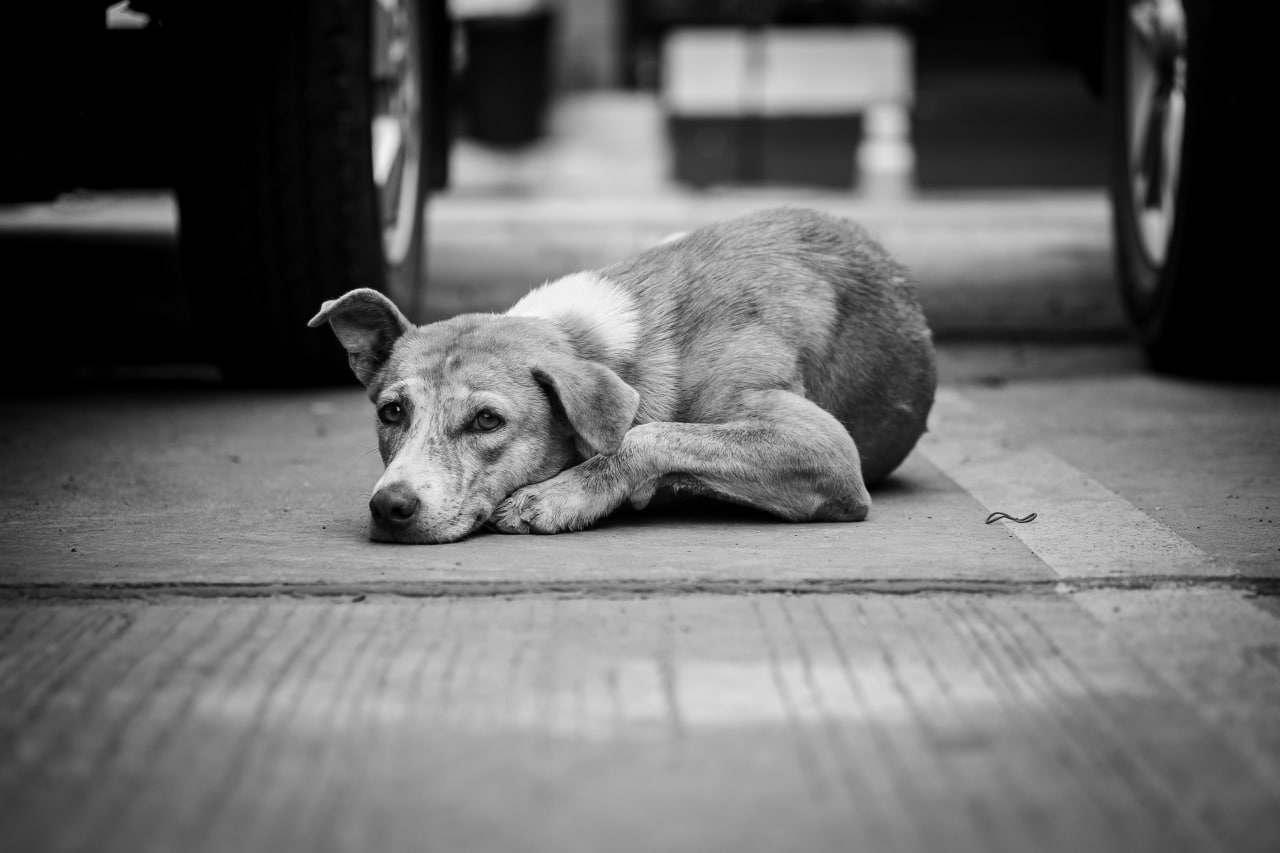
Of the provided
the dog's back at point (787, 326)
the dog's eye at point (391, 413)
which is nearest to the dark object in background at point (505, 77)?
the dog's back at point (787, 326)

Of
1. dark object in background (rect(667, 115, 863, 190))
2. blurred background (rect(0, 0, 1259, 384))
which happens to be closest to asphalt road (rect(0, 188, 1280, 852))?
blurred background (rect(0, 0, 1259, 384))

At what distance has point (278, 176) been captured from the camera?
5125 mm

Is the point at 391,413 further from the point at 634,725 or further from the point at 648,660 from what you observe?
the point at 634,725

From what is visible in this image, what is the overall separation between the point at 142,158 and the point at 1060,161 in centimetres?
1127

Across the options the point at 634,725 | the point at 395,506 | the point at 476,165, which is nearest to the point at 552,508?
the point at 395,506

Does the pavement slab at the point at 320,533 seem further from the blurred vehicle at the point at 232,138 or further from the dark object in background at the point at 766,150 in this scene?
the dark object in background at the point at 766,150

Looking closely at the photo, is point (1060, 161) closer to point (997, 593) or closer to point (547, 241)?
point (547, 241)

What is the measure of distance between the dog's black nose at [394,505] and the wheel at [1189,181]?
10.4ft

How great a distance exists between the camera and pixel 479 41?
A: 18.8m

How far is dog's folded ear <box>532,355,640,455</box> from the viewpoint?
3631mm

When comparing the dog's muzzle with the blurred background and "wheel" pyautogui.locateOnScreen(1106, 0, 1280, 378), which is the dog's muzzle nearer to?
the blurred background

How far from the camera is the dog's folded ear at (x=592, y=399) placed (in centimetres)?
363

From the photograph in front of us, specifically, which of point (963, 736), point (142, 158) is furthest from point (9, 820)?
point (142, 158)

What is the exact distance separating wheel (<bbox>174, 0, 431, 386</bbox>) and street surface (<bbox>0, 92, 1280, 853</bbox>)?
608 millimetres
